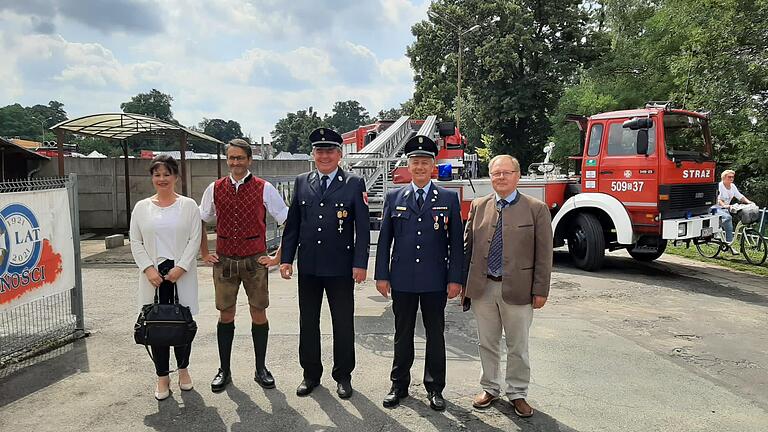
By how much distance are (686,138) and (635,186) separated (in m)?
1.18

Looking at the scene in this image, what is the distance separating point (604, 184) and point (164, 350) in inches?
277

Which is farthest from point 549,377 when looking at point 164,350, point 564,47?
point 564,47

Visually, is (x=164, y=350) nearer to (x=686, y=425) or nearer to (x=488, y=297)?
(x=488, y=297)

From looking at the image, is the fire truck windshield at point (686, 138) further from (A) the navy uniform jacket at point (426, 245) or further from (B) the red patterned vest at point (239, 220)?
(B) the red patterned vest at point (239, 220)

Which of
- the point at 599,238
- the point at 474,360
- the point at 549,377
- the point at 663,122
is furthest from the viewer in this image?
the point at 599,238

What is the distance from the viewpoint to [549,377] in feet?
13.8

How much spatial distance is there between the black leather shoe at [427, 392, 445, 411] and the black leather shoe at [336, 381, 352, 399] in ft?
1.88

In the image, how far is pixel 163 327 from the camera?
3.52m

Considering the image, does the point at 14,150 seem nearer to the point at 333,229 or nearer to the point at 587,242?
the point at 333,229

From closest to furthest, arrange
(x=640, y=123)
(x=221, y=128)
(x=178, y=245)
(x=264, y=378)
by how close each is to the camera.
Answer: (x=178, y=245), (x=264, y=378), (x=640, y=123), (x=221, y=128)

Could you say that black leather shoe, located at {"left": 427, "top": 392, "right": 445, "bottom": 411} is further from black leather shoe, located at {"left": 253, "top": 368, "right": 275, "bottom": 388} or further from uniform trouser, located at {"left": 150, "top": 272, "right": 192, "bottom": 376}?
uniform trouser, located at {"left": 150, "top": 272, "right": 192, "bottom": 376}

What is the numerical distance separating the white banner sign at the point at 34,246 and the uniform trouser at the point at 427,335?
10.4 feet

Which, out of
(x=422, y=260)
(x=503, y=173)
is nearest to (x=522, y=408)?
(x=422, y=260)

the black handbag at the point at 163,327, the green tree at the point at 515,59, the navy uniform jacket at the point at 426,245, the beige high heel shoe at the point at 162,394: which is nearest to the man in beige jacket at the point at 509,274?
the navy uniform jacket at the point at 426,245
